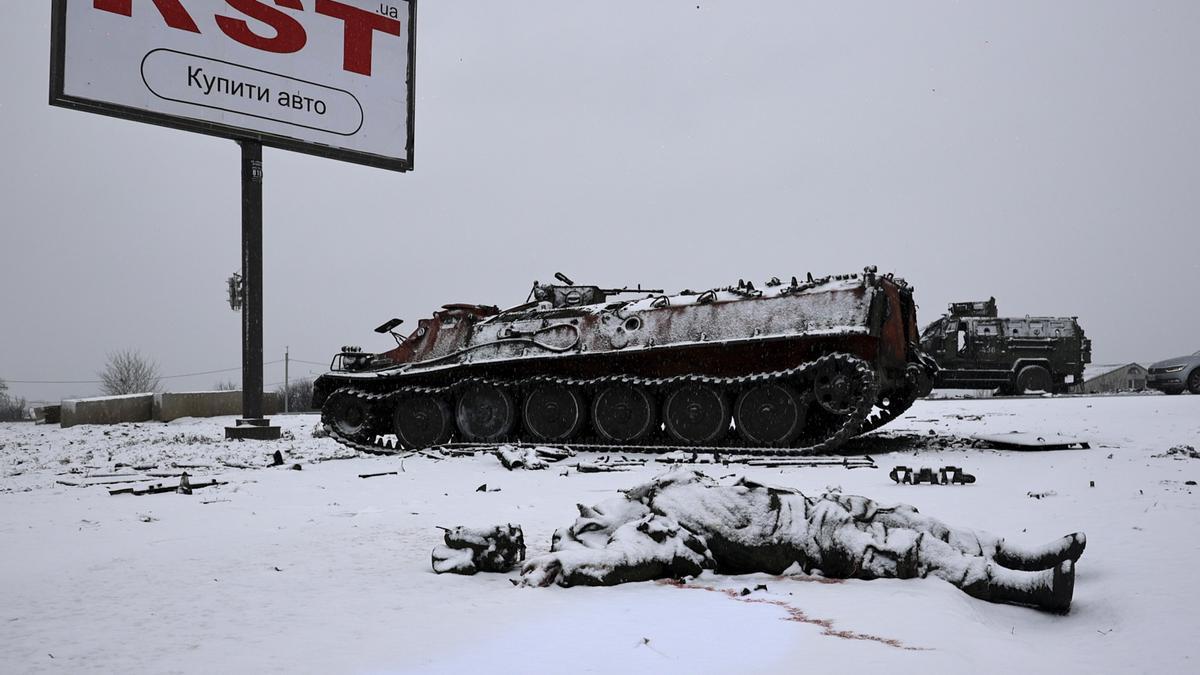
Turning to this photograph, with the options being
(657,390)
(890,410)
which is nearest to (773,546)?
(657,390)

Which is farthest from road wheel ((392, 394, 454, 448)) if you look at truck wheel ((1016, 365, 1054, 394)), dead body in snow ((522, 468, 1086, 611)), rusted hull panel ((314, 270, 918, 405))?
truck wheel ((1016, 365, 1054, 394))

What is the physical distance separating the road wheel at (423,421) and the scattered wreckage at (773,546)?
9.66 m

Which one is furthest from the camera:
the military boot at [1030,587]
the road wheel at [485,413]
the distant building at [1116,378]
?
the distant building at [1116,378]

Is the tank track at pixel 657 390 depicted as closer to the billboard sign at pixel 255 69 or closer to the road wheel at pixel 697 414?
the road wheel at pixel 697 414

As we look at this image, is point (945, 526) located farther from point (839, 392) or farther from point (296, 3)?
point (296, 3)

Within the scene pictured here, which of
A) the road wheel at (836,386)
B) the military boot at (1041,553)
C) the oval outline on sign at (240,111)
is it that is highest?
the oval outline on sign at (240,111)

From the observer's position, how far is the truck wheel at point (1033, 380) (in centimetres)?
2234

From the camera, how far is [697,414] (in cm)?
1257

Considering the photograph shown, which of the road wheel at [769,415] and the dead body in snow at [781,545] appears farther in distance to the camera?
the road wheel at [769,415]

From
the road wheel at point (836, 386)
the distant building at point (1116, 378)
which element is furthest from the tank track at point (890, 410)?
the distant building at point (1116, 378)

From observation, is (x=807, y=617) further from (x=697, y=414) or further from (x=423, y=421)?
(x=423, y=421)

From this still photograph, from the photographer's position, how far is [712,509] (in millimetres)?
4633

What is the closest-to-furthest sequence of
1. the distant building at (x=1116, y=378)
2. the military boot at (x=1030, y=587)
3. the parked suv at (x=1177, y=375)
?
the military boot at (x=1030, y=587), the parked suv at (x=1177, y=375), the distant building at (x=1116, y=378)

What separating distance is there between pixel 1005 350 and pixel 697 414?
43.0 ft
